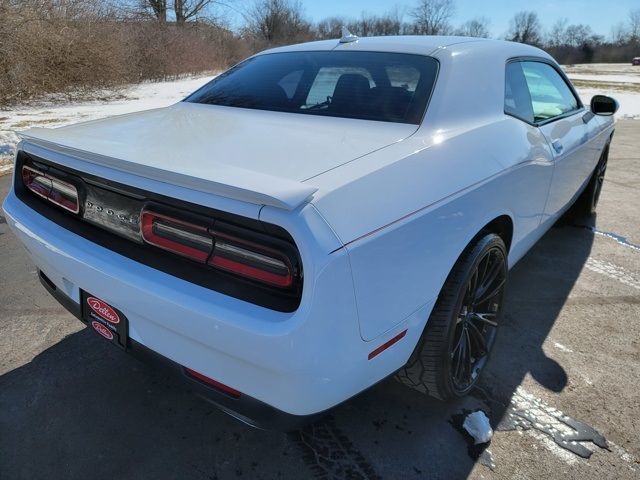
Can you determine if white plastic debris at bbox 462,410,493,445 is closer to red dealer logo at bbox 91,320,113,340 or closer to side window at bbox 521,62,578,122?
red dealer logo at bbox 91,320,113,340

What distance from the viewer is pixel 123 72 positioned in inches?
651

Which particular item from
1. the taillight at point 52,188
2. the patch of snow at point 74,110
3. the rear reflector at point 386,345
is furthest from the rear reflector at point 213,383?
the patch of snow at point 74,110

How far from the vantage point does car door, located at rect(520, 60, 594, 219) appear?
2855 millimetres

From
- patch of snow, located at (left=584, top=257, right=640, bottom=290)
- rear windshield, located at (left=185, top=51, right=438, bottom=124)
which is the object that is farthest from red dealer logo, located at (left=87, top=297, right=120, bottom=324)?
patch of snow, located at (left=584, top=257, right=640, bottom=290)

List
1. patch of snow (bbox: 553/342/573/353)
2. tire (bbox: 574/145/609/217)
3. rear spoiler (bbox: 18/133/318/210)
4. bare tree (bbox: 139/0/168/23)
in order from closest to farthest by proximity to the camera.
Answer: rear spoiler (bbox: 18/133/318/210) → patch of snow (bbox: 553/342/573/353) → tire (bbox: 574/145/609/217) → bare tree (bbox: 139/0/168/23)

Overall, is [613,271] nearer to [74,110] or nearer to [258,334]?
[258,334]

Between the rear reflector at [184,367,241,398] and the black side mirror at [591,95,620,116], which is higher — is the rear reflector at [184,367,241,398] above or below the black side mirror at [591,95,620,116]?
below

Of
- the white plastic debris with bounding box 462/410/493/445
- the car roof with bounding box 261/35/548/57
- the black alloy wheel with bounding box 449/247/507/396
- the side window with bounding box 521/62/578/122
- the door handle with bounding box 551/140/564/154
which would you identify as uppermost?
the car roof with bounding box 261/35/548/57

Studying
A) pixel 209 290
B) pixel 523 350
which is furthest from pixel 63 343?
pixel 523 350

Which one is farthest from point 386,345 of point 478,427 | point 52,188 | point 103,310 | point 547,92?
point 547,92

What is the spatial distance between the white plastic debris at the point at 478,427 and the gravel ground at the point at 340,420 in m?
0.04

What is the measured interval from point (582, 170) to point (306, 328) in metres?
3.07

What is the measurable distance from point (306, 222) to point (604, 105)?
3529mm

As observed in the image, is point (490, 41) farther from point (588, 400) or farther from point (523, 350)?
point (588, 400)
